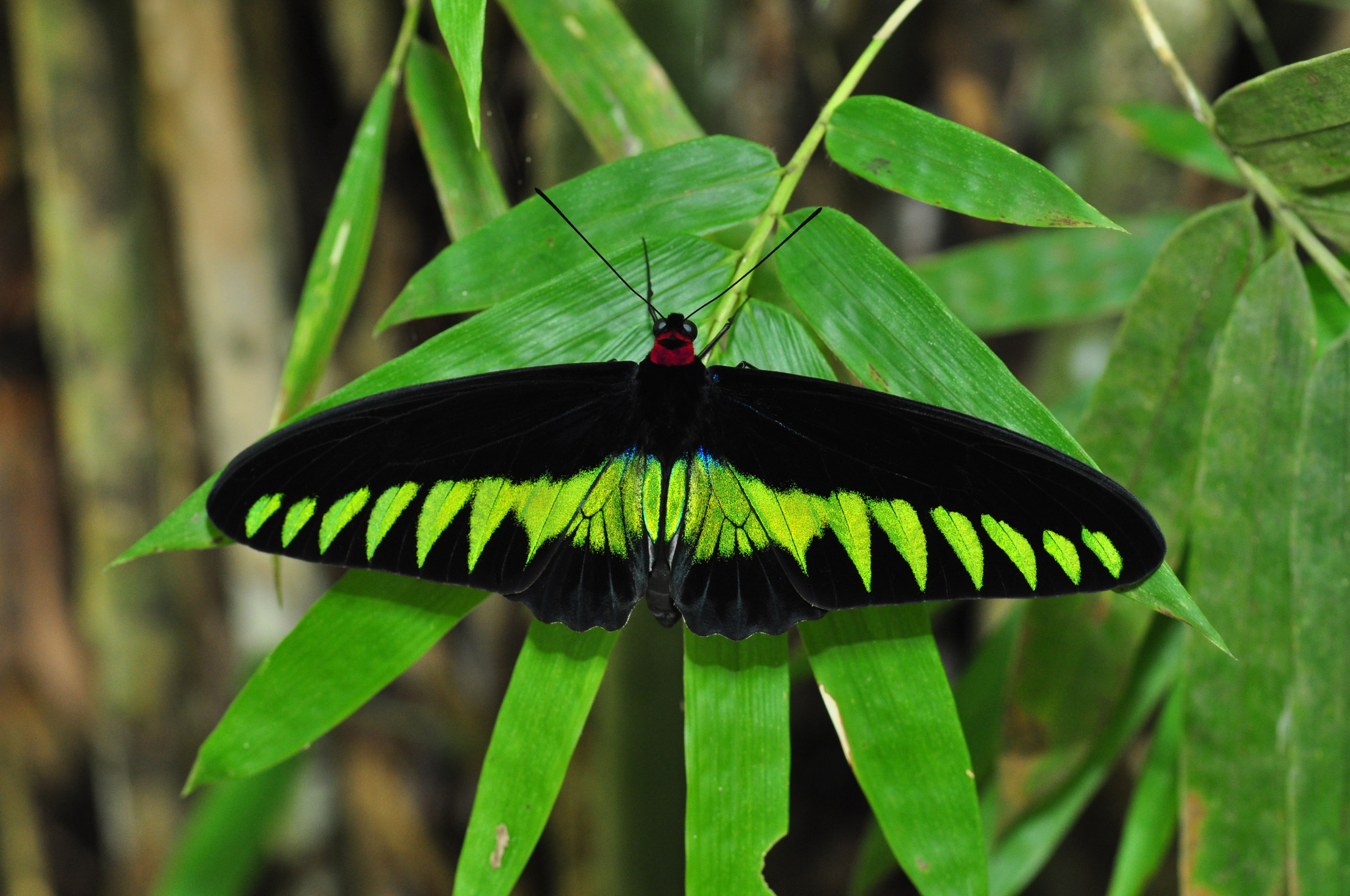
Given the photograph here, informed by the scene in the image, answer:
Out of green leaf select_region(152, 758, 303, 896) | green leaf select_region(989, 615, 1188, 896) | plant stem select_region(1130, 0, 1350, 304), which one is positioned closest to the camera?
plant stem select_region(1130, 0, 1350, 304)

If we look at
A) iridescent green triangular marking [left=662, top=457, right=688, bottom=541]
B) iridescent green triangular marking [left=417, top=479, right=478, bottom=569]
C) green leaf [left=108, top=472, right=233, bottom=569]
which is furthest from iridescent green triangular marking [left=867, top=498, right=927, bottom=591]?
green leaf [left=108, top=472, right=233, bottom=569]

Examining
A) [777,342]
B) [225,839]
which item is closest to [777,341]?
[777,342]

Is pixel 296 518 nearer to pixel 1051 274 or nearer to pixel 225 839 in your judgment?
pixel 1051 274

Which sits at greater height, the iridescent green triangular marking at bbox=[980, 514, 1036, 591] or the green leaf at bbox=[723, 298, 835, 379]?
the green leaf at bbox=[723, 298, 835, 379]

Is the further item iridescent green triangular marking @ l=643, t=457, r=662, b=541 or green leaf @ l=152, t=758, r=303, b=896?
green leaf @ l=152, t=758, r=303, b=896

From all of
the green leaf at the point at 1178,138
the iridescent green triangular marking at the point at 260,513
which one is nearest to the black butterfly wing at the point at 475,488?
the iridescent green triangular marking at the point at 260,513

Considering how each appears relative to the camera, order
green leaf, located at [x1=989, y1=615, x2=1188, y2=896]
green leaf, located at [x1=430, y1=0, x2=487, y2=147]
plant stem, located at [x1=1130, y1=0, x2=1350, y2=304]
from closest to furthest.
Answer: green leaf, located at [x1=430, y1=0, x2=487, y2=147] → plant stem, located at [x1=1130, y1=0, x2=1350, y2=304] → green leaf, located at [x1=989, y1=615, x2=1188, y2=896]

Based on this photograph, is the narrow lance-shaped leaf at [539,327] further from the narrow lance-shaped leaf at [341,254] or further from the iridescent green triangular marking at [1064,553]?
the iridescent green triangular marking at [1064,553]

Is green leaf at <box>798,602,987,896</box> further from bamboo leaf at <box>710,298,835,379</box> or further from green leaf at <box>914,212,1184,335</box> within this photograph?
green leaf at <box>914,212,1184,335</box>
